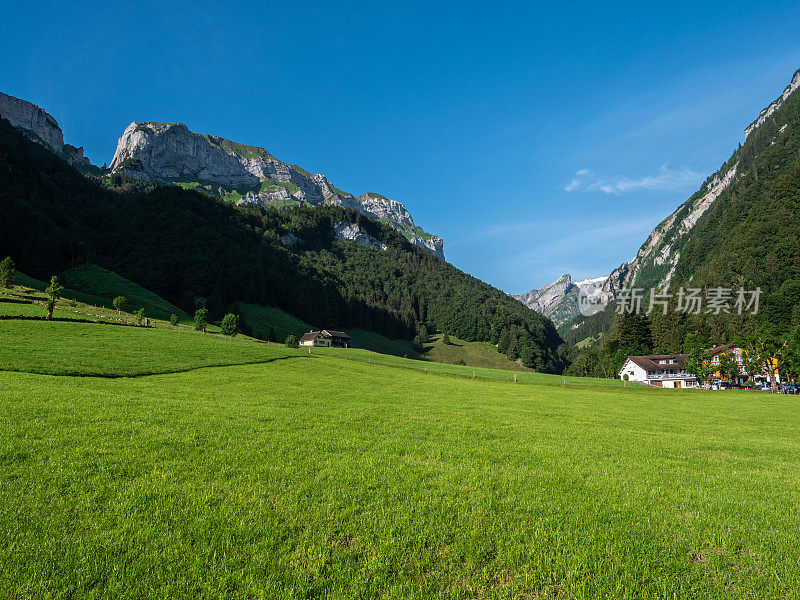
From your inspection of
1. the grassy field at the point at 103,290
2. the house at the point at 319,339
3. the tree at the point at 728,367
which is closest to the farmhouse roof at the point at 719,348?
the tree at the point at 728,367

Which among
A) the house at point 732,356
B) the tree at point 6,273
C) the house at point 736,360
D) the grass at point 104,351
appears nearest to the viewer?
the grass at point 104,351

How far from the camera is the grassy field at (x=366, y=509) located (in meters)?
5.89

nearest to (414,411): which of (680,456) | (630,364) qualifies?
(680,456)

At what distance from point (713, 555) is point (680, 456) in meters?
10.4

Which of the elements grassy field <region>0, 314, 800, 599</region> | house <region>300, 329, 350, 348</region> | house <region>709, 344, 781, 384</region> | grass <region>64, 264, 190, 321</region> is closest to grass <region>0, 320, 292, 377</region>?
grassy field <region>0, 314, 800, 599</region>

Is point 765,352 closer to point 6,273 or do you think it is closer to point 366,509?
point 366,509

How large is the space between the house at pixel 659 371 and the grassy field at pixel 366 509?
390 ft

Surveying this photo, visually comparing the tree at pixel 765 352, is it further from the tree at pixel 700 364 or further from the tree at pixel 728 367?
the tree at pixel 700 364

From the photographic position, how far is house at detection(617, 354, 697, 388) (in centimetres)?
11544

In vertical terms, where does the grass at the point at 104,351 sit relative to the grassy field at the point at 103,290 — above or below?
below

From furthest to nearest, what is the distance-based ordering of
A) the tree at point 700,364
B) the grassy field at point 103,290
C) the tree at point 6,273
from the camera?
the tree at point 700,364
the grassy field at point 103,290
the tree at point 6,273

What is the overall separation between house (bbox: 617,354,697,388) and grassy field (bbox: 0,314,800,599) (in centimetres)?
11878

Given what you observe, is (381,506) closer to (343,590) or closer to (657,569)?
(343,590)

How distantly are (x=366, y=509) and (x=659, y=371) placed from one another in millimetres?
142488
